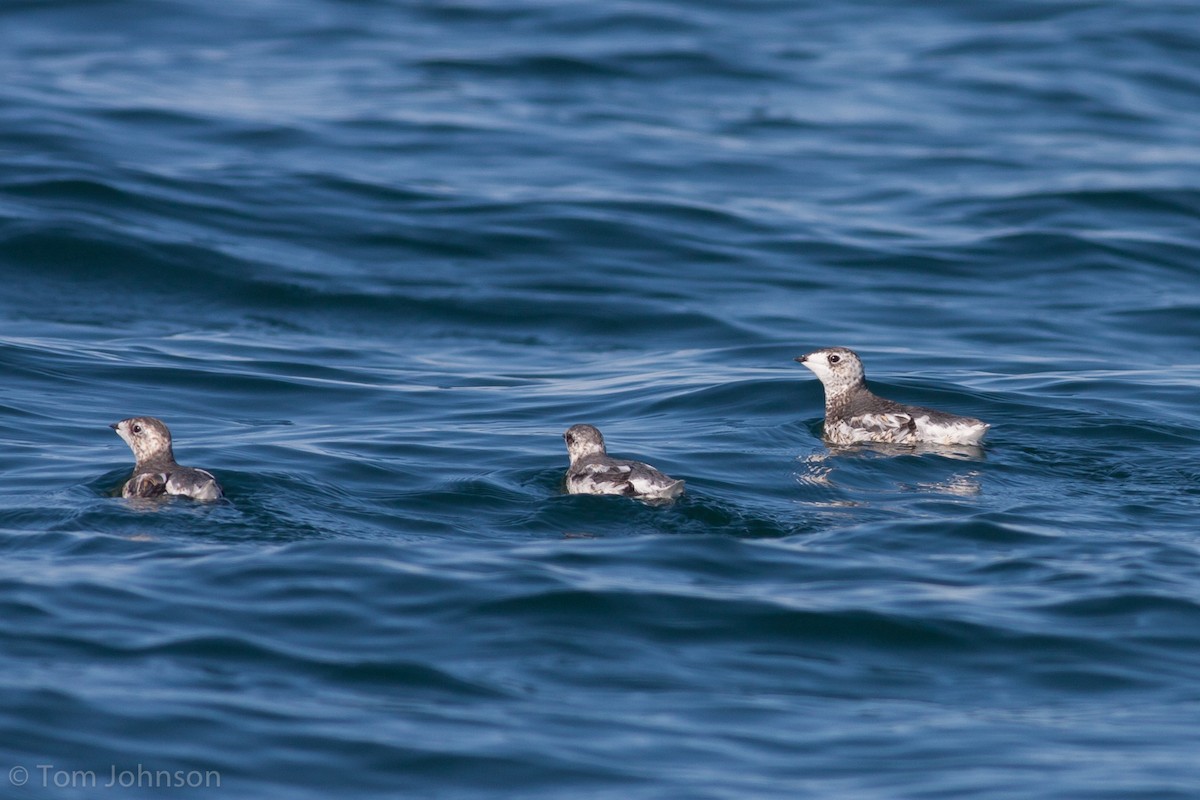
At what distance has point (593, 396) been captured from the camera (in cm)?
1596

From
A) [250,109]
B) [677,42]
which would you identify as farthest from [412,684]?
[677,42]

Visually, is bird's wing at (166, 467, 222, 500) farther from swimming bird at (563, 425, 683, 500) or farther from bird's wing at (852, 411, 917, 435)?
bird's wing at (852, 411, 917, 435)

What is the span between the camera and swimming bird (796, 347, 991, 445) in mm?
12734

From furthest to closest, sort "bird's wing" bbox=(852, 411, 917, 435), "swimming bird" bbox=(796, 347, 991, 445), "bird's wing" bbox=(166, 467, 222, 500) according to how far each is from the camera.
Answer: "bird's wing" bbox=(852, 411, 917, 435) → "swimming bird" bbox=(796, 347, 991, 445) → "bird's wing" bbox=(166, 467, 222, 500)

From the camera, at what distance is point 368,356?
701 inches

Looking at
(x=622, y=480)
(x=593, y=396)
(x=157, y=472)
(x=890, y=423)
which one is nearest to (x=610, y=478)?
(x=622, y=480)

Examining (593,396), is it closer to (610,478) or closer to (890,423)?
(890,423)

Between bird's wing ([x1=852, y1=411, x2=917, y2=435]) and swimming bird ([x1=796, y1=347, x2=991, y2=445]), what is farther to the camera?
bird's wing ([x1=852, y1=411, x2=917, y2=435])

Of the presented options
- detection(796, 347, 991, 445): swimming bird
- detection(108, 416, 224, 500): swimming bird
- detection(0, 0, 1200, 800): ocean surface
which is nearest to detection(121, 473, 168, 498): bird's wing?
detection(108, 416, 224, 500): swimming bird

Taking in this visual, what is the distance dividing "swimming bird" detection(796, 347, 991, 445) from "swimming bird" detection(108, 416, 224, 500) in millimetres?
5333
